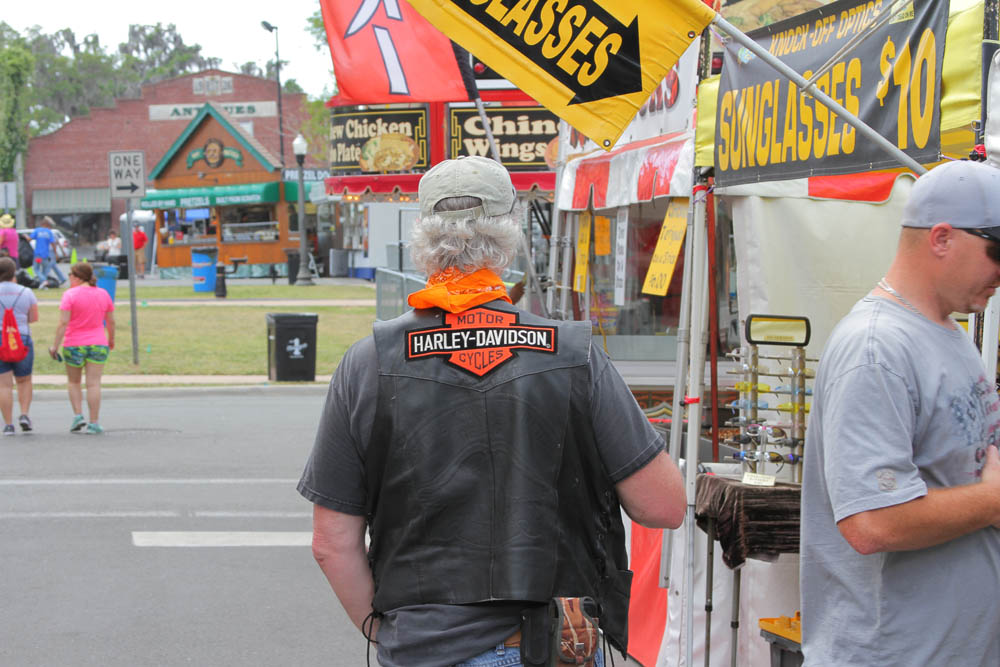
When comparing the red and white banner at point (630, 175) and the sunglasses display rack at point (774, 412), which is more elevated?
the red and white banner at point (630, 175)

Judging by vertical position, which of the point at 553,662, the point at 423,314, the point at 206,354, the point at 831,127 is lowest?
the point at 206,354

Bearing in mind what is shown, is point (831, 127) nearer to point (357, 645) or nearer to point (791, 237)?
point (791, 237)

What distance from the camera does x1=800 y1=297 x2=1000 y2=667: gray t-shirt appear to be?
2377 millimetres

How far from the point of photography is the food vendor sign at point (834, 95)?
349 cm

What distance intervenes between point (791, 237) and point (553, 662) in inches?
114

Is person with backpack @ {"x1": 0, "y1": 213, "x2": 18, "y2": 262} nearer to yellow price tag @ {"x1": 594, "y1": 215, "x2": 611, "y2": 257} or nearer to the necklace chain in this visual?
yellow price tag @ {"x1": 594, "y1": 215, "x2": 611, "y2": 257}

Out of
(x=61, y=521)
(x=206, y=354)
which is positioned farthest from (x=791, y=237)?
(x=206, y=354)

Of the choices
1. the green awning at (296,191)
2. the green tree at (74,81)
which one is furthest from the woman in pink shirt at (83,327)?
the green tree at (74,81)

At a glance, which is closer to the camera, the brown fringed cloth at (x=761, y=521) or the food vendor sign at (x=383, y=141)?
the brown fringed cloth at (x=761, y=521)

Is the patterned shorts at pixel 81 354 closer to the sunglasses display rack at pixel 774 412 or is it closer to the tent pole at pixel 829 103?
the sunglasses display rack at pixel 774 412

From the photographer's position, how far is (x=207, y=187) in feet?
133

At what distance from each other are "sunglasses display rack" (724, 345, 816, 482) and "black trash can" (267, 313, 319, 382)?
11.5 metres

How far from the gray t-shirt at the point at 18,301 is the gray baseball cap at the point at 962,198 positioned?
34.1 feet

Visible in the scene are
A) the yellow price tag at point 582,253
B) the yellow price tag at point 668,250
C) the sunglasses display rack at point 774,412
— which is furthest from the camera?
the yellow price tag at point 582,253
